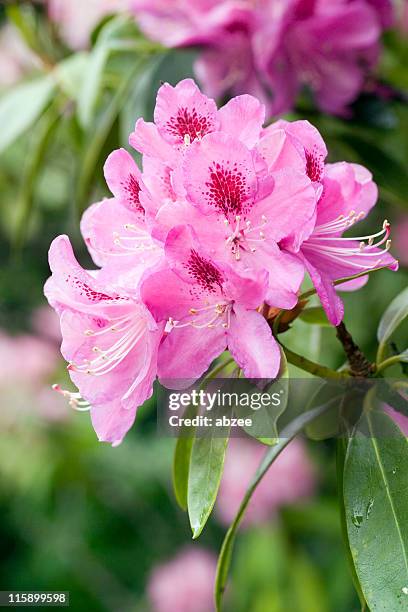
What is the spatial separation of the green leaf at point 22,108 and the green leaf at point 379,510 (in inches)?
27.5

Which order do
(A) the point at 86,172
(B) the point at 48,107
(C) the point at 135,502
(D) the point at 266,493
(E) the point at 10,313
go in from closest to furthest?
(A) the point at 86,172
(B) the point at 48,107
(D) the point at 266,493
(C) the point at 135,502
(E) the point at 10,313

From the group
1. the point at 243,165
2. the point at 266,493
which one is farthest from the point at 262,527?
the point at 243,165

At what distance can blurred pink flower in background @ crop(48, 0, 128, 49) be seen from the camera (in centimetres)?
142

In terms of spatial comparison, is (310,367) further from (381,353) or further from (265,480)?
(265,480)

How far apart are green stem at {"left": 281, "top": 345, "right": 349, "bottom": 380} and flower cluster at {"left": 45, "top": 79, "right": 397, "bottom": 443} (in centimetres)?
5

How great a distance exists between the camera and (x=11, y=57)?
1748 millimetres

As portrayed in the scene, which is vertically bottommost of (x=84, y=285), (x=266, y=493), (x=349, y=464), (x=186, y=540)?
(x=186, y=540)

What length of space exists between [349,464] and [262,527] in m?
1.47

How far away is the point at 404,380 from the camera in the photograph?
0.64 metres

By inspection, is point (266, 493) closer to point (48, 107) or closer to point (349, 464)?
point (48, 107)

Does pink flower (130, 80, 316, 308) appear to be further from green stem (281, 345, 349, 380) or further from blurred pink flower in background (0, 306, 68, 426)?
blurred pink flower in background (0, 306, 68, 426)

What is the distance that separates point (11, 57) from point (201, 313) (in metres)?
1.30

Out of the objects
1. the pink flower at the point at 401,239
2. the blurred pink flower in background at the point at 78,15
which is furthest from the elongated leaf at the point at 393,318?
the pink flower at the point at 401,239

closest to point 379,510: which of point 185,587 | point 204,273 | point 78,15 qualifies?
point 204,273
